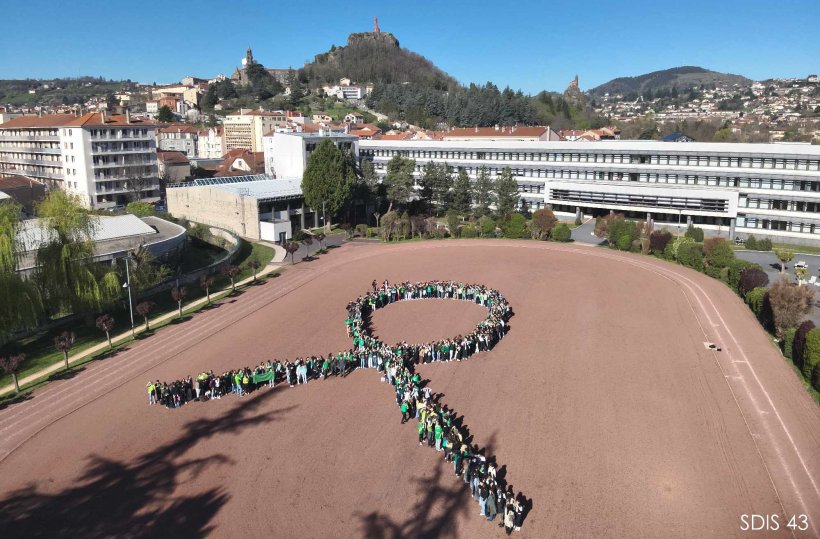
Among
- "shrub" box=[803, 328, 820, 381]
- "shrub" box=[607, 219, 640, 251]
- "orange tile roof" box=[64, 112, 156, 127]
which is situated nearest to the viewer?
"shrub" box=[803, 328, 820, 381]

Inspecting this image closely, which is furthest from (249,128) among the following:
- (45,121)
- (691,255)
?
(691,255)

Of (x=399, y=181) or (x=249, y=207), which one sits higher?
(x=399, y=181)

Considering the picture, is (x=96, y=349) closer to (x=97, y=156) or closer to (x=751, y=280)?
(x=751, y=280)

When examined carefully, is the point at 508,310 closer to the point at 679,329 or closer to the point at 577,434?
the point at 679,329

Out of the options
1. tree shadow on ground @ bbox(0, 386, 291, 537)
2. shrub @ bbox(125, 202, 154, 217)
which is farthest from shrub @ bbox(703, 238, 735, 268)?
shrub @ bbox(125, 202, 154, 217)

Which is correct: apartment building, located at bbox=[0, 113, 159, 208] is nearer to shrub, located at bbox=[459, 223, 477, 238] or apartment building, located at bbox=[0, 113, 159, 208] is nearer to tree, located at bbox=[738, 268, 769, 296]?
shrub, located at bbox=[459, 223, 477, 238]

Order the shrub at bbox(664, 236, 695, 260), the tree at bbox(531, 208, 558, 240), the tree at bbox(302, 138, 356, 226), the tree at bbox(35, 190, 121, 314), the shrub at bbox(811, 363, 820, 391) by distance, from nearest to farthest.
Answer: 1. the shrub at bbox(811, 363, 820, 391)
2. the tree at bbox(35, 190, 121, 314)
3. the shrub at bbox(664, 236, 695, 260)
4. the tree at bbox(531, 208, 558, 240)
5. the tree at bbox(302, 138, 356, 226)

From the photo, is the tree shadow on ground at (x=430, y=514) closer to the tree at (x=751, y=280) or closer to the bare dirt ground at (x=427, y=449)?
the bare dirt ground at (x=427, y=449)

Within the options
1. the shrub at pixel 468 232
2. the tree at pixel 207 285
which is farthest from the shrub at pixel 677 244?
the tree at pixel 207 285
